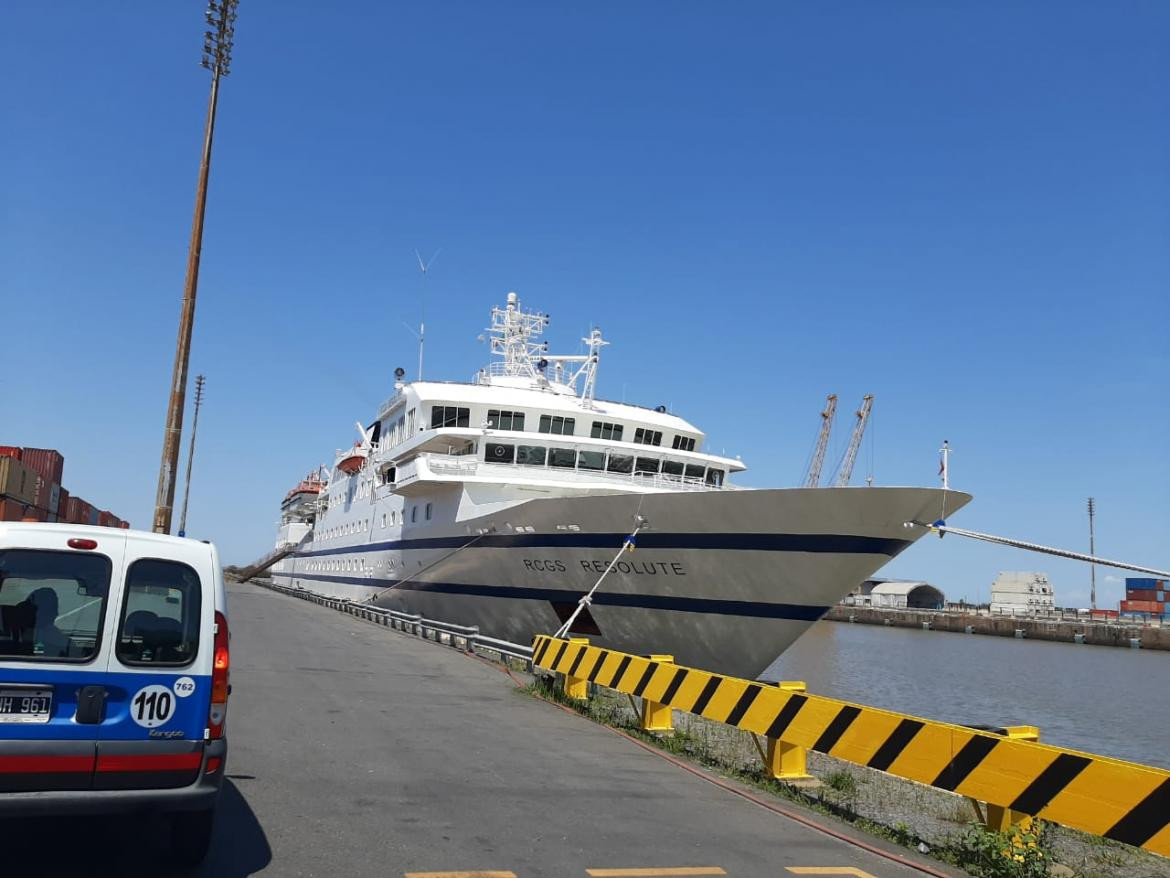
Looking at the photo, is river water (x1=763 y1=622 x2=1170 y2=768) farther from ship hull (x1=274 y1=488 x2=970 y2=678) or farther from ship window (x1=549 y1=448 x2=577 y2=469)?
ship window (x1=549 y1=448 x2=577 y2=469)

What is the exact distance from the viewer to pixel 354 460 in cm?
3956

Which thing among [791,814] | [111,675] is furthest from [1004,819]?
[111,675]

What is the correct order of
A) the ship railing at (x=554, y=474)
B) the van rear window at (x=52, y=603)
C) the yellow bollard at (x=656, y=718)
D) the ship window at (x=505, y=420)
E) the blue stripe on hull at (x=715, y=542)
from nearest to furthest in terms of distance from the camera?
the van rear window at (x=52, y=603)
the yellow bollard at (x=656, y=718)
the blue stripe on hull at (x=715, y=542)
the ship railing at (x=554, y=474)
the ship window at (x=505, y=420)

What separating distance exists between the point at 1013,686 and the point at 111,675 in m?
32.6

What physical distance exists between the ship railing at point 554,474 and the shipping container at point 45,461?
19.1 metres

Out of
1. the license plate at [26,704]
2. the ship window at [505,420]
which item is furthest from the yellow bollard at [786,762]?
the ship window at [505,420]

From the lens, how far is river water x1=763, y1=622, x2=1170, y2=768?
2164cm

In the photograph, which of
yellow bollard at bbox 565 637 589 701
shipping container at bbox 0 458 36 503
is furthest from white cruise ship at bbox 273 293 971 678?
shipping container at bbox 0 458 36 503

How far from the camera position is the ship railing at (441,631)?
54.9 feet

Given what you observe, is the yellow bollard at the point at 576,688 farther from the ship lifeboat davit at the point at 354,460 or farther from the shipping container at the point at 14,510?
the ship lifeboat davit at the point at 354,460

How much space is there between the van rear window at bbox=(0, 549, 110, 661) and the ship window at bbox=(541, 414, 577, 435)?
19479 millimetres

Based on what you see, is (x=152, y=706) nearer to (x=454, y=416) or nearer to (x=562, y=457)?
(x=562, y=457)

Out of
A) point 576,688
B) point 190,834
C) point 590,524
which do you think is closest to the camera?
point 190,834

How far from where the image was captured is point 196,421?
5572 cm
